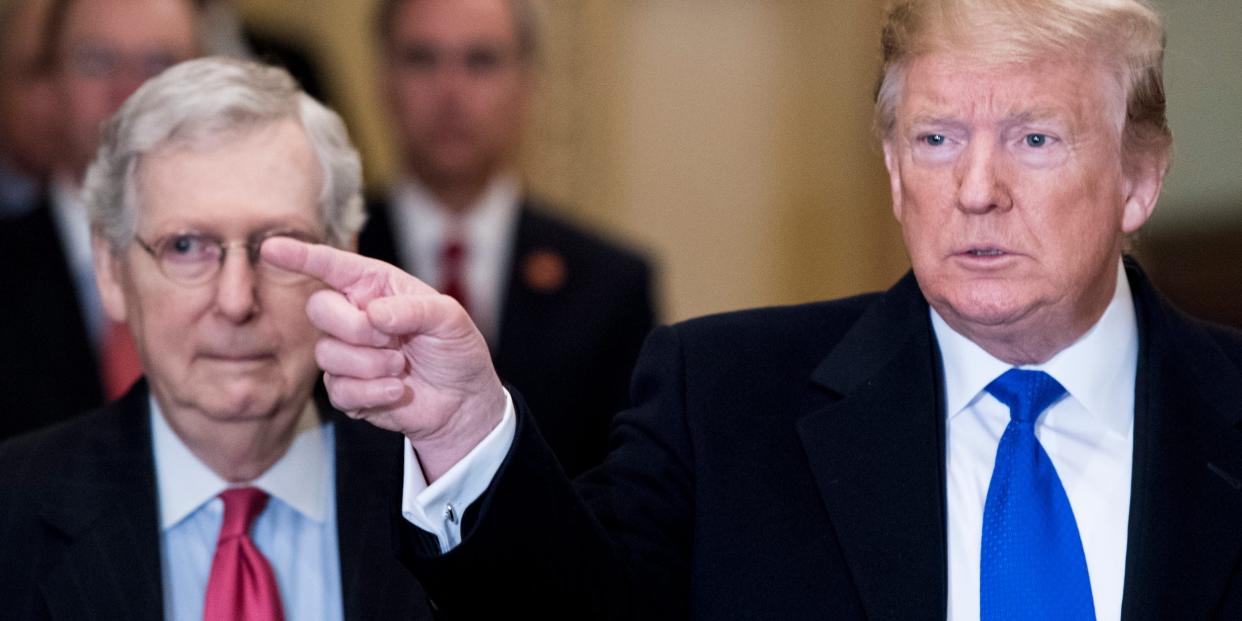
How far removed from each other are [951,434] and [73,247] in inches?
73.8

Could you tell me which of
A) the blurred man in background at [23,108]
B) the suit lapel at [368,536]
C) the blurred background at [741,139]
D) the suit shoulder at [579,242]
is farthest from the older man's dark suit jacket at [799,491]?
the blurred background at [741,139]

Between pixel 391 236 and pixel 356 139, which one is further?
pixel 356 139

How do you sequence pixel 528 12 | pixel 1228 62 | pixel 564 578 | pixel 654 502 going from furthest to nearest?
pixel 1228 62 → pixel 528 12 → pixel 654 502 → pixel 564 578

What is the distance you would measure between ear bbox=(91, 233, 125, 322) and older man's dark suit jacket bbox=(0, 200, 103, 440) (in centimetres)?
60

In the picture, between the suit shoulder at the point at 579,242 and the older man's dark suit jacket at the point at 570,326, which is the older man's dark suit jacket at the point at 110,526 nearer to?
the older man's dark suit jacket at the point at 570,326

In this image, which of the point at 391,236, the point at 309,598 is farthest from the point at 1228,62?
the point at 309,598

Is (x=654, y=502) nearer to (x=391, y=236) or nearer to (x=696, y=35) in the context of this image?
(x=391, y=236)

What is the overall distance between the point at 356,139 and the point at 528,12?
1272 millimetres

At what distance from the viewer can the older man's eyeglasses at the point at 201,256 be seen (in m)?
2.50

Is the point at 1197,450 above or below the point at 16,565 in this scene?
above

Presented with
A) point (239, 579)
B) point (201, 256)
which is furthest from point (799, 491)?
point (201, 256)

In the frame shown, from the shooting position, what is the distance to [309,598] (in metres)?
2.46

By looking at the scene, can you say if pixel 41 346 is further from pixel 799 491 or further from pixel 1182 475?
pixel 1182 475

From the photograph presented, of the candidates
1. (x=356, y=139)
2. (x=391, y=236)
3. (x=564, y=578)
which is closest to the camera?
(x=564, y=578)
